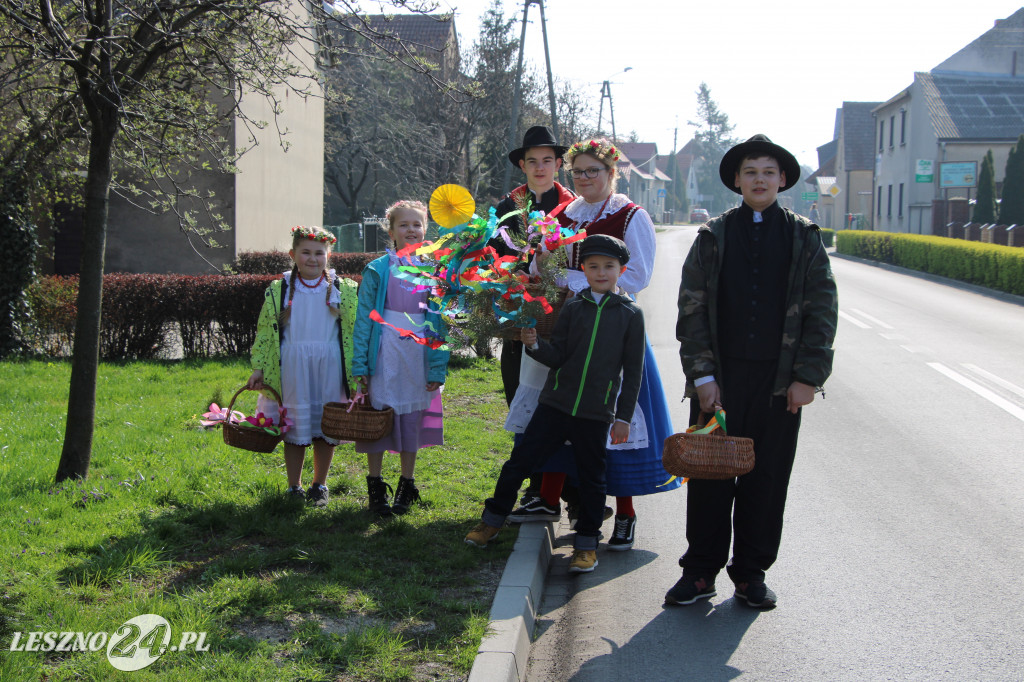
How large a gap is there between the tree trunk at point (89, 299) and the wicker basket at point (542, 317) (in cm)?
276

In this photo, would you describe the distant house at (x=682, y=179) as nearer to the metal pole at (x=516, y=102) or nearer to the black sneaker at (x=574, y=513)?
the metal pole at (x=516, y=102)

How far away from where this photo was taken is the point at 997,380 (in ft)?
36.0

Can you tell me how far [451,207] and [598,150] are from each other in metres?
1.03

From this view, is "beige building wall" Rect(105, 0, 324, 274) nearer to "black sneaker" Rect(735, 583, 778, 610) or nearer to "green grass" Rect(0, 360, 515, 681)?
"green grass" Rect(0, 360, 515, 681)

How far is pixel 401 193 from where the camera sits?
34031 mm

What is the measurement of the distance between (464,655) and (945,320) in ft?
53.3

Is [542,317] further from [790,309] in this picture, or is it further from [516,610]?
[516,610]

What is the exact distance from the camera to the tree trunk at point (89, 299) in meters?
5.67

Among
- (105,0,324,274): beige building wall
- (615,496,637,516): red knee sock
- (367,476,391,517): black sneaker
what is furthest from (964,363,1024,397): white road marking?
(105,0,324,274): beige building wall

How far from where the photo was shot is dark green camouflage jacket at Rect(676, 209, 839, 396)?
417 cm

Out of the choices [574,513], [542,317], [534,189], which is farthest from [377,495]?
[534,189]

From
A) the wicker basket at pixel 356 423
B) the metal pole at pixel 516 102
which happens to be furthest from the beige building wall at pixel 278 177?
the wicker basket at pixel 356 423

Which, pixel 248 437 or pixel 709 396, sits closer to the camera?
pixel 709 396

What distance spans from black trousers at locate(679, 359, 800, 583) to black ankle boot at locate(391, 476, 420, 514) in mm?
1889
